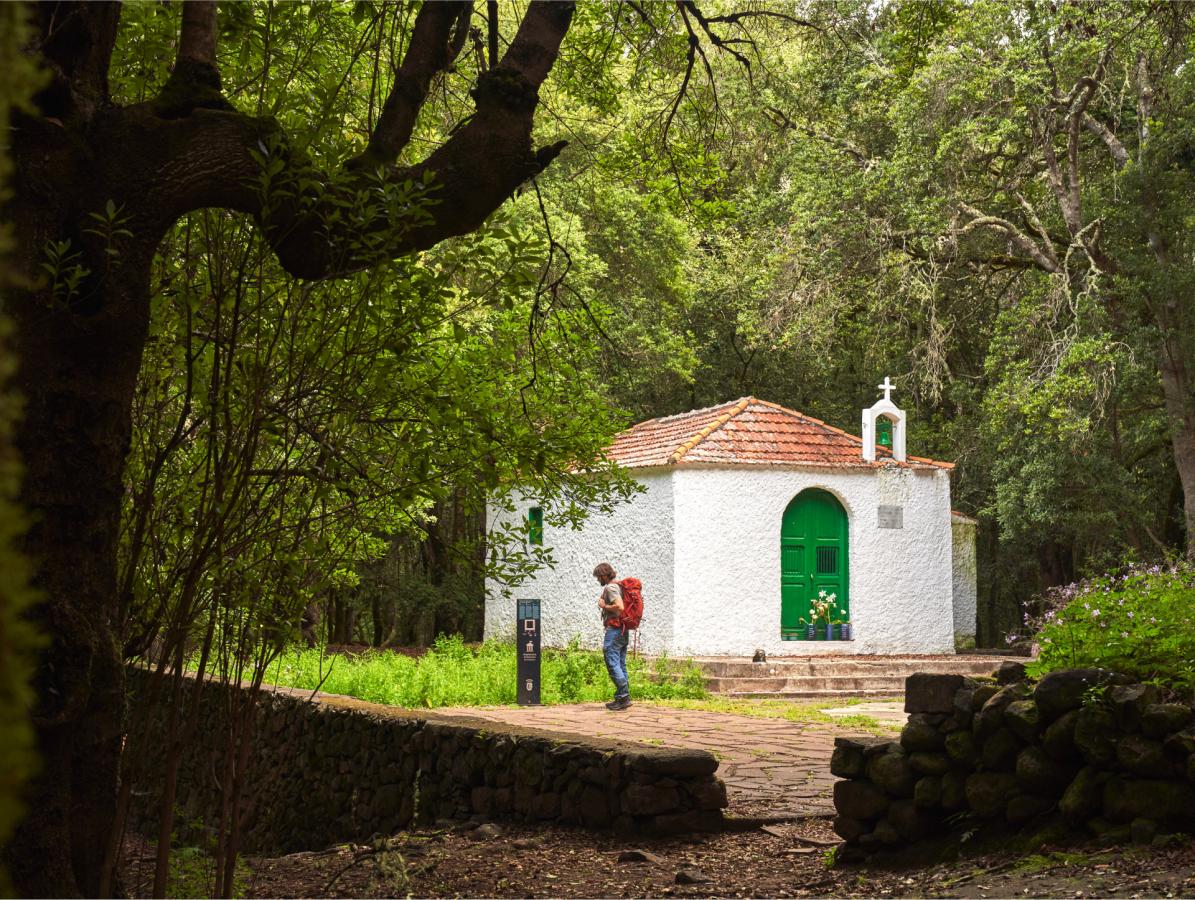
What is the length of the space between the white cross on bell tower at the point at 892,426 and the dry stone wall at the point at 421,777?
448 inches

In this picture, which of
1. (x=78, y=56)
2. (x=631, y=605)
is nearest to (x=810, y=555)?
(x=631, y=605)

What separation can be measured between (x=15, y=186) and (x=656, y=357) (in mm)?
20201

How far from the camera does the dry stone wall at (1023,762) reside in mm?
5508

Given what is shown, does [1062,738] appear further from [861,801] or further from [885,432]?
[885,432]

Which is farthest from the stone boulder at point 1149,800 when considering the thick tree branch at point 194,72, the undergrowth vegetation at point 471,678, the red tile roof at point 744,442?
the red tile roof at point 744,442

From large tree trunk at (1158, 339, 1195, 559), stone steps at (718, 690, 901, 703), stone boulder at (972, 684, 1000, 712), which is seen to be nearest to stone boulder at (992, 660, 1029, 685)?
stone boulder at (972, 684, 1000, 712)

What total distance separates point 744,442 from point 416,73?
14.9m

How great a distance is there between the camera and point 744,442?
19.9 m

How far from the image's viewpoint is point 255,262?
502 cm

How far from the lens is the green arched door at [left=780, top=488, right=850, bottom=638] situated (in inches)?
774

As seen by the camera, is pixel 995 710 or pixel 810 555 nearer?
pixel 995 710

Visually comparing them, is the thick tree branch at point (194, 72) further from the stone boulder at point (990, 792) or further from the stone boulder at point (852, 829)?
the stone boulder at point (852, 829)

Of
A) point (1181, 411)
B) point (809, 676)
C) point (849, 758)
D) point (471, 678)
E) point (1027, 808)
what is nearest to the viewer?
point (1027, 808)

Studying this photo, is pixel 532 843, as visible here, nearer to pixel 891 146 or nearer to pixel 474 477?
pixel 474 477
